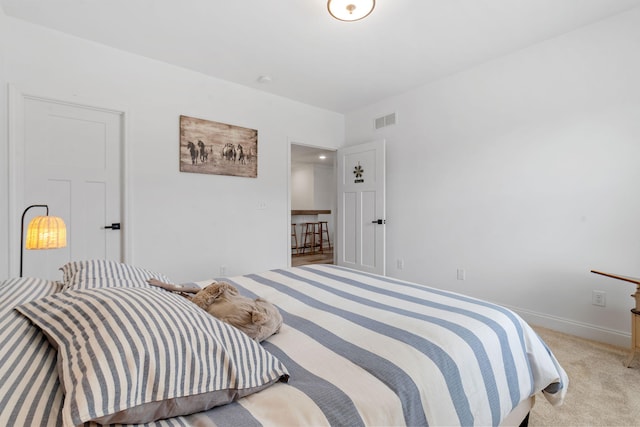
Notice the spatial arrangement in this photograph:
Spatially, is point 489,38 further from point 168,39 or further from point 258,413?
point 258,413

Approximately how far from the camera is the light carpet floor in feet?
4.91

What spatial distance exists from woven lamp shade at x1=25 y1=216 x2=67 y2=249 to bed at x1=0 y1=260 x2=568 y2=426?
11.9 inches

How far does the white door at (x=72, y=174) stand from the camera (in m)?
2.46

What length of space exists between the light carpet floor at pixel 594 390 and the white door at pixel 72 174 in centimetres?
349

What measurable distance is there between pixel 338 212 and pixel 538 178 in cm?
263

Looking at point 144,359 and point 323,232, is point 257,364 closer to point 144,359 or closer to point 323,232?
point 144,359

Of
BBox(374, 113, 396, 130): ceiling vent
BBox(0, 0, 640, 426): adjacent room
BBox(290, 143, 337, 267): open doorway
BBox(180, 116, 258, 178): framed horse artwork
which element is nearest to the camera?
BBox(0, 0, 640, 426): adjacent room

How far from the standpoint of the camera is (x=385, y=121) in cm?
411

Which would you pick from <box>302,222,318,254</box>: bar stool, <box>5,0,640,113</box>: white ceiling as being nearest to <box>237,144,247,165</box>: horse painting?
<box>5,0,640,113</box>: white ceiling

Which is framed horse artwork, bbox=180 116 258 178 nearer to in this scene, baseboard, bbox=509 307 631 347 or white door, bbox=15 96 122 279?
white door, bbox=15 96 122 279

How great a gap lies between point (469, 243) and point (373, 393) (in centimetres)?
292

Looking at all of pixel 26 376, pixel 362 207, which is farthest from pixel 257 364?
pixel 362 207

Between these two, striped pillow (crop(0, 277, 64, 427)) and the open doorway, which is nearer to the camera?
striped pillow (crop(0, 277, 64, 427))

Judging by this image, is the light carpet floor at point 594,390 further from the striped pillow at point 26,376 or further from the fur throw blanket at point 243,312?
the striped pillow at point 26,376
